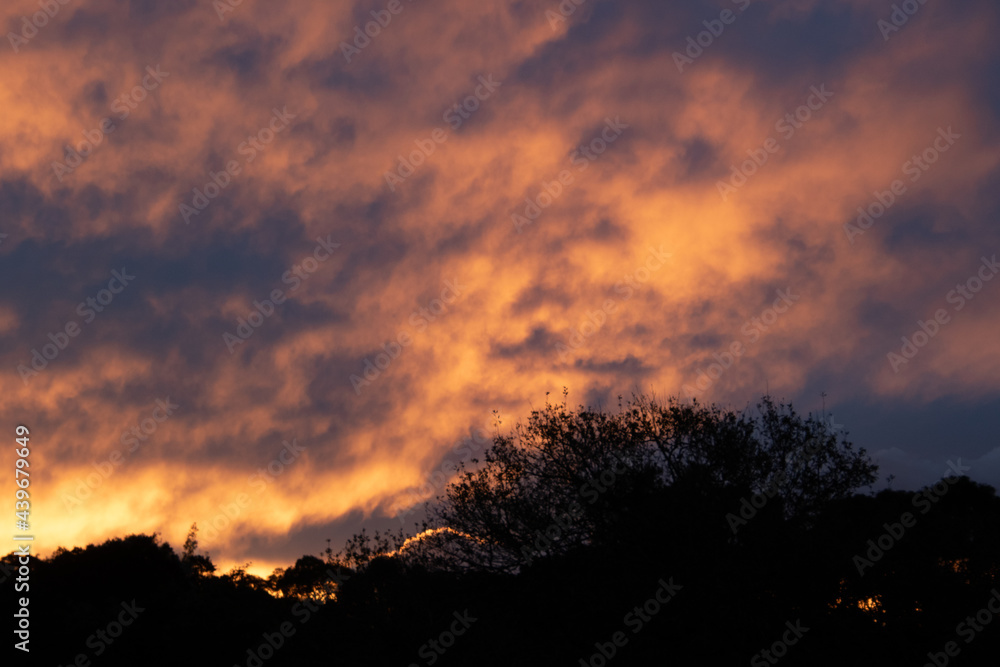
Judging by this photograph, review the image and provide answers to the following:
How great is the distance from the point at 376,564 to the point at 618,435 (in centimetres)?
1073

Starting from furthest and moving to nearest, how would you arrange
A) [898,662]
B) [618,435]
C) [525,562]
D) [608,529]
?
[618,435] < [525,562] < [608,529] < [898,662]

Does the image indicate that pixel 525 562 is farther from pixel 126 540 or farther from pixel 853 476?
pixel 126 540

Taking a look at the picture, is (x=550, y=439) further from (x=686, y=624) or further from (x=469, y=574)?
(x=686, y=624)

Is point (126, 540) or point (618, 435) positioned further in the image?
point (126, 540)

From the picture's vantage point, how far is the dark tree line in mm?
18422

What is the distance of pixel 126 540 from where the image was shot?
46812 millimetres

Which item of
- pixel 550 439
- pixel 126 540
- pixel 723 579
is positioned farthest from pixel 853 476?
pixel 126 540

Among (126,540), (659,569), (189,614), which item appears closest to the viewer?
(659,569)

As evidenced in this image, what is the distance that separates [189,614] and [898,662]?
2694cm

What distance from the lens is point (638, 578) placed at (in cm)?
1984

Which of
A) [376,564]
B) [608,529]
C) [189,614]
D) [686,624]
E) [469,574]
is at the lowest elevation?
[686,624]

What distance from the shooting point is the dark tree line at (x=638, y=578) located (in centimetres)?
1842

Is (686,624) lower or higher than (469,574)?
lower

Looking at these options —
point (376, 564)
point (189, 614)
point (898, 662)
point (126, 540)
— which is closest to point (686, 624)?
point (898, 662)
